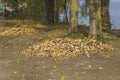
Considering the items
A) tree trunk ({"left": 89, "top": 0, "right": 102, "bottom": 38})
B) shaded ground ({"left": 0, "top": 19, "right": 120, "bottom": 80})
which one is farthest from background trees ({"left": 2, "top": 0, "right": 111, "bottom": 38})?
shaded ground ({"left": 0, "top": 19, "right": 120, "bottom": 80})

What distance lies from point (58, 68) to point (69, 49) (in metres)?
2.04

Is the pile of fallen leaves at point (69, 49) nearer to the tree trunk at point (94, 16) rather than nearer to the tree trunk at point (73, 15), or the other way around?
the tree trunk at point (94, 16)

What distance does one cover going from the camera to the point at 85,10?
34906mm

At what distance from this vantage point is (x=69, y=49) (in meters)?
14.5

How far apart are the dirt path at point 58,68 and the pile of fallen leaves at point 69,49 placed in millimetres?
390

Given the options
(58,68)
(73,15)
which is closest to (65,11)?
(73,15)

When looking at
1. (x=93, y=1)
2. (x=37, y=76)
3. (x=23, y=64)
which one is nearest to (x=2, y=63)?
(x=23, y=64)

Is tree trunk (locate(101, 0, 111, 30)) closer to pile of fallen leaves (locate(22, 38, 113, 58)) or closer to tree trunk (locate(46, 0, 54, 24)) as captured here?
tree trunk (locate(46, 0, 54, 24))

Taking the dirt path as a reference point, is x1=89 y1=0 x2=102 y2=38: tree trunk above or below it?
above

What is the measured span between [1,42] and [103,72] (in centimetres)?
827

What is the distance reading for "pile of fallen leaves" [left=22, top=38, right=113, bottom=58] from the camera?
14383mm

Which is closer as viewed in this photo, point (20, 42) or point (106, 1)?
point (20, 42)

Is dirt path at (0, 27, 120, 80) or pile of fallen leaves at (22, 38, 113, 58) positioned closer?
dirt path at (0, 27, 120, 80)

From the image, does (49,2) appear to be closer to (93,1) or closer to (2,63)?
(93,1)
